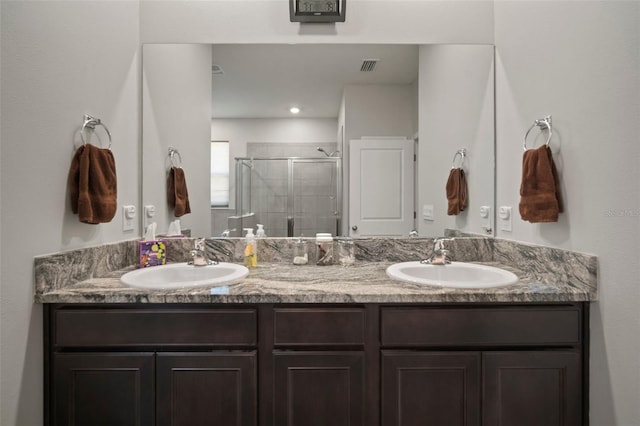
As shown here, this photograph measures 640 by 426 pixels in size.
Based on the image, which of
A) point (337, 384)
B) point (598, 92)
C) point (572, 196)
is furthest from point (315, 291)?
point (598, 92)

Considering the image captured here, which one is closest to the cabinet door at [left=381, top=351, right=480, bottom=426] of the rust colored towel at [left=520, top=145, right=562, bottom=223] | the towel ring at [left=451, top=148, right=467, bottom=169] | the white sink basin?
the rust colored towel at [left=520, top=145, right=562, bottom=223]

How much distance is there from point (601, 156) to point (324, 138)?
1.22 meters

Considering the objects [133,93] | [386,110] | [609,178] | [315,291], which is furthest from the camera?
[386,110]

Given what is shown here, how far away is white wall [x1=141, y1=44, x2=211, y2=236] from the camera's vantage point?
1816 millimetres

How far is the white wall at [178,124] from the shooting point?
5.96ft

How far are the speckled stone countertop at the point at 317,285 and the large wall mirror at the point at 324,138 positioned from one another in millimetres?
322

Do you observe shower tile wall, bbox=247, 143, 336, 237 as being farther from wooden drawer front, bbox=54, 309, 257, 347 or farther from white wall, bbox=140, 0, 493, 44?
wooden drawer front, bbox=54, 309, 257, 347

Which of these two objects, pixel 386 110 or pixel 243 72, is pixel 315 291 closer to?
pixel 386 110

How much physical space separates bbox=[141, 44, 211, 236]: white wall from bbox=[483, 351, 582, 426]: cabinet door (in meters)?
1.48

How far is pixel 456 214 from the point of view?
186 centimetres

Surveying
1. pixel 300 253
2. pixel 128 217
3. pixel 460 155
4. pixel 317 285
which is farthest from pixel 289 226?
pixel 460 155

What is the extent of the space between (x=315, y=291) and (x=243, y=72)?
4.24 ft

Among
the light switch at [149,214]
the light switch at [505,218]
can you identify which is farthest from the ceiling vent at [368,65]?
the light switch at [149,214]

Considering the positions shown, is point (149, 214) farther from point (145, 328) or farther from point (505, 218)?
point (505, 218)
